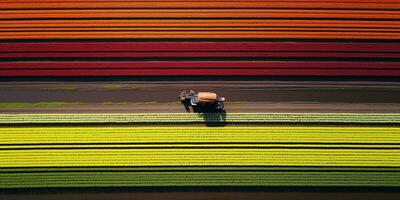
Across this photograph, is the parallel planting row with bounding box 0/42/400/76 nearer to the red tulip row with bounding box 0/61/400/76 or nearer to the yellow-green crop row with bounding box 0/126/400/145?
the red tulip row with bounding box 0/61/400/76

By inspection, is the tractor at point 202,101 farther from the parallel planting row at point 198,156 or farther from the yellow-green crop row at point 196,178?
the yellow-green crop row at point 196,178

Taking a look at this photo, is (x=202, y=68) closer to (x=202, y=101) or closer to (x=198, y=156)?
(x=202, y=101)

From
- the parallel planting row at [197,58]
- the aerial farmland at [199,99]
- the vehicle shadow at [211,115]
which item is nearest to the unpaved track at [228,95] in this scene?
the aerial farmland at [199,99]

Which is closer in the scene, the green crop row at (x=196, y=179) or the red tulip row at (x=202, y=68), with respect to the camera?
the green crop row at (x=196, y=179)

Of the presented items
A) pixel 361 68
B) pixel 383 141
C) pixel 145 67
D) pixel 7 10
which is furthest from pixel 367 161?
pixel 7 10

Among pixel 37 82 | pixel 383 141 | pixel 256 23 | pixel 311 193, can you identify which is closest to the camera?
pixel 311 193

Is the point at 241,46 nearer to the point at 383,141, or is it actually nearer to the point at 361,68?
the point at 361,68
